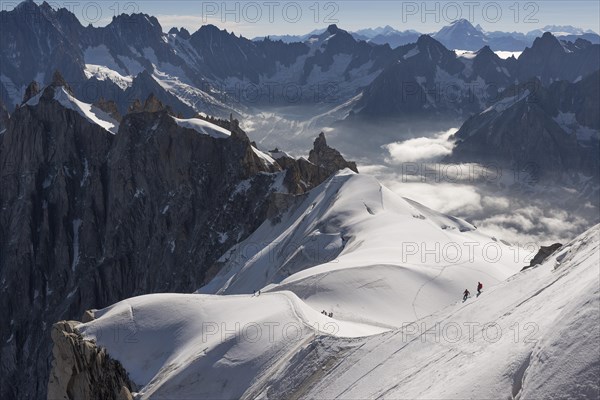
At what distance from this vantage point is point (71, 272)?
5433 inches

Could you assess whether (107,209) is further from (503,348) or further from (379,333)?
(503,348)

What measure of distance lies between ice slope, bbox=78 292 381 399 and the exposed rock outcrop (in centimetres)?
97

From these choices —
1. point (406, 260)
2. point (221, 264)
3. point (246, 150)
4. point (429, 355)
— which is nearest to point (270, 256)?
point (221, 264)

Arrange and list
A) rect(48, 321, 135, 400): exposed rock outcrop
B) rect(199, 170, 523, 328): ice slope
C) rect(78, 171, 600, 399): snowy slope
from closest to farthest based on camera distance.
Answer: rect(78, 171, 600, 399): snowy slope < rect(48, 321, 135, 400): exposed rock outcrop < rect(199, 170, 523, 328): ice slope

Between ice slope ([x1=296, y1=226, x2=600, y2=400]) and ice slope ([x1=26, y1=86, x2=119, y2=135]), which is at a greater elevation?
ice slope ([x1=26, y1=86, x2=119, y2=135])

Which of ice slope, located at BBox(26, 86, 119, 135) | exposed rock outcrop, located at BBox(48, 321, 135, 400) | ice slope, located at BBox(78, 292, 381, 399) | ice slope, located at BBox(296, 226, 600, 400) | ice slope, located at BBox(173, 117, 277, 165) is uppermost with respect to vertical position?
ice slope, located at BBox(26, 86, 119, 135)

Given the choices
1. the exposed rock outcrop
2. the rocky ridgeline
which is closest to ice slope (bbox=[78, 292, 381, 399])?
the exposed rock outcrop

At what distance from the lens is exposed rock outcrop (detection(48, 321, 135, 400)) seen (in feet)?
148

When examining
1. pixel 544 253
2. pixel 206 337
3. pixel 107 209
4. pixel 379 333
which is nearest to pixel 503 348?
pixel 379 333

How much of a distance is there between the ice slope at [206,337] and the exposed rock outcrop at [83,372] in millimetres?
974

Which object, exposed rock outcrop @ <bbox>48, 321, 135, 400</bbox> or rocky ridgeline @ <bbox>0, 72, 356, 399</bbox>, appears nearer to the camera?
exposed rock outcrop @ <bbox>48, 321, 135, 400</bbox>

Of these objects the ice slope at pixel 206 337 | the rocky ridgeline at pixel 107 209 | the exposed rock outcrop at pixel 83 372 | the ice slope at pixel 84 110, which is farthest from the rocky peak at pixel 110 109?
the exposed rock outcrop at pixel 83 372

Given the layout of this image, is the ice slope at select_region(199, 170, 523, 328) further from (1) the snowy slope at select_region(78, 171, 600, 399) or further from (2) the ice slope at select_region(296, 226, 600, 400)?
(2) the ice slope at select_region(296, 226, 600, 400)

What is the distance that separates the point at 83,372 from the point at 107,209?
97.4 metres
